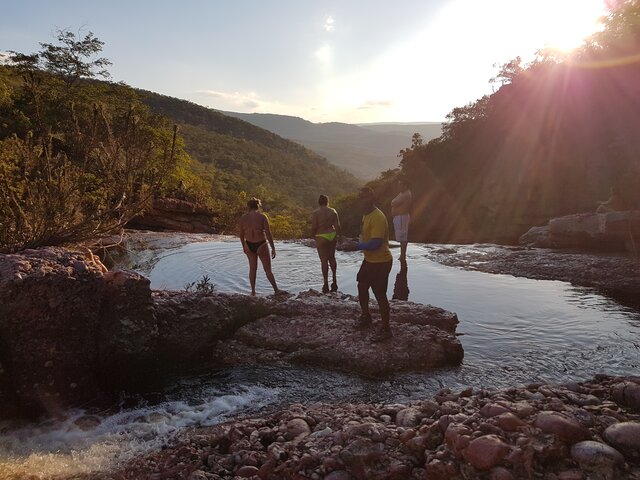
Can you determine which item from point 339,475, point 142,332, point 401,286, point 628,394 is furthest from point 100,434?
point 401,286

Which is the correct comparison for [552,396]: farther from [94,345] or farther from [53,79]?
[53,79]

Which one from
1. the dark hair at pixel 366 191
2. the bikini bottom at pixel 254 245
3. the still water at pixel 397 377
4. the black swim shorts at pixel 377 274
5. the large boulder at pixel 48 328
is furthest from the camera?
the bikini bottom at pixel 254 245

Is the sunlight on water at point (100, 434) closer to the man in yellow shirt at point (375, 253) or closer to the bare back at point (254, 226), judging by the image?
the man in yellow shirt at point (375, 253)

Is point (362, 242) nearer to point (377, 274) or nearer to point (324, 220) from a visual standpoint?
point (377, 274)

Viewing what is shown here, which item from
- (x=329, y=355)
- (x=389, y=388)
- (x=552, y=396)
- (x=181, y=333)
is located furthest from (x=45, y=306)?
(x=552, y=396)

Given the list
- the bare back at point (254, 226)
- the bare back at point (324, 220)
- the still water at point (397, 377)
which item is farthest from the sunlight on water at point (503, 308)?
the bare back at point (324, 220)

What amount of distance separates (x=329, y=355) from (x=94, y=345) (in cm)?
289

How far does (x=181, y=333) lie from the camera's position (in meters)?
6.01

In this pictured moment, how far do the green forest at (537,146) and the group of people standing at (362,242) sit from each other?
17382 millimetres

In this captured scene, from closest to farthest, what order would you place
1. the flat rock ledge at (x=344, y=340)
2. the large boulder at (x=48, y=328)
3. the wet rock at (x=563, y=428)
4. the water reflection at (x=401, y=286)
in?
the wet rock at (x=563, y=428) < the large boulder at (x=48, y=328) < the flat rock ledge at (x=344, y=340) < the water reflection at (x=401, y=286)

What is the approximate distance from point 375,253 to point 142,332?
3.16 metres

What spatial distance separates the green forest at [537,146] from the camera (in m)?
24.9

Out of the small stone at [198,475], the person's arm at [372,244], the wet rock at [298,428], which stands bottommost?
the small stone at [198,475]

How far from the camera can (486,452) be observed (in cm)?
290
